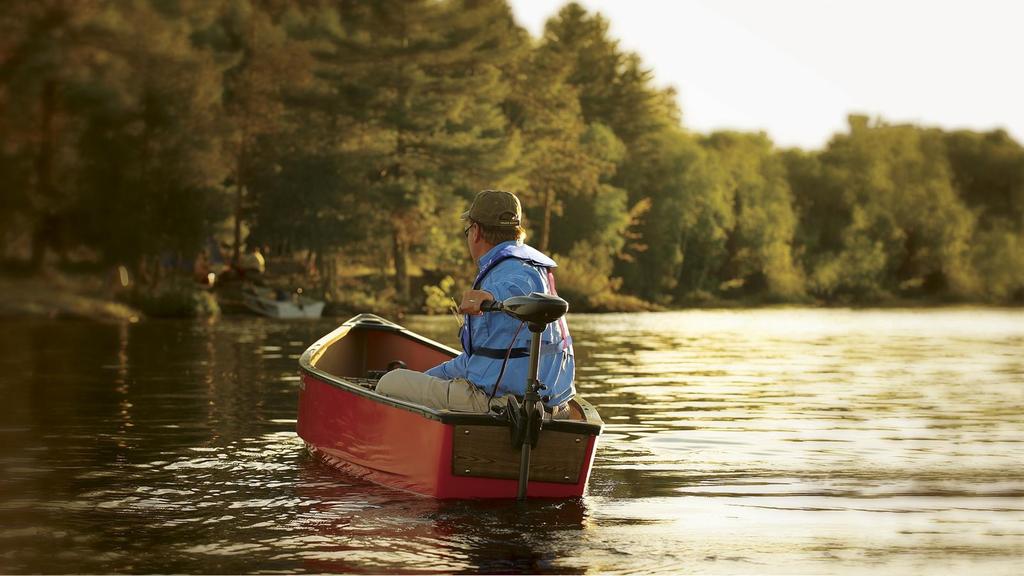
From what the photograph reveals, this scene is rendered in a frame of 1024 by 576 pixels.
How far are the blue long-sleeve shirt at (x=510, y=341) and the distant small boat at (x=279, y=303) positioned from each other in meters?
33.4

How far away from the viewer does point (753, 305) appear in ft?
213

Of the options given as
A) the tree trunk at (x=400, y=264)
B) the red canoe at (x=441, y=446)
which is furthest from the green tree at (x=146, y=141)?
the red canoe at (x=441, y=446)

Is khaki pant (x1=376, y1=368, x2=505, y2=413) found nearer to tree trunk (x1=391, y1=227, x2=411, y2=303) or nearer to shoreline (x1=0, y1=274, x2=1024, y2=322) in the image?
shoreline (x1=0, y1=274, x2=1024, y2=322)

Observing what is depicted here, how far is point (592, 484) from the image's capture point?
1030 cm

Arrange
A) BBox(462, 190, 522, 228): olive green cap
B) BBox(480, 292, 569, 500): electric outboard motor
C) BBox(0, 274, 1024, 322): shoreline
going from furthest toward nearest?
BBox(0, 274, 1024, 322): shoreline
BBox(462, 190, 522, 228): olive green cap
BBox(480, 292, 569, 500): electric outboard motor

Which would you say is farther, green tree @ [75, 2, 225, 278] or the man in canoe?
green tree @ [75, 2, 225, 278]

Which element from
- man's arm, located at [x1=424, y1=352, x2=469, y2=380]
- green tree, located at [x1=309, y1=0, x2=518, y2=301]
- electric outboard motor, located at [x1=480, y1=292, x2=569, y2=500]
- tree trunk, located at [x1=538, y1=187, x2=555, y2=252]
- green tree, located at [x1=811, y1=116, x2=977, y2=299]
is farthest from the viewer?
green tree, located at [x1=811, y1=116, x2=977, y2=299]

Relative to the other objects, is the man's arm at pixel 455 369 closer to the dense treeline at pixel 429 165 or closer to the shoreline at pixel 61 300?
the shoreline at pixel 61 300

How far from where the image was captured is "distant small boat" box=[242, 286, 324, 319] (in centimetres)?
4225

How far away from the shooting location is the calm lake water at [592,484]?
771cm

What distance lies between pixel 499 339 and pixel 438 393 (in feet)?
1.84

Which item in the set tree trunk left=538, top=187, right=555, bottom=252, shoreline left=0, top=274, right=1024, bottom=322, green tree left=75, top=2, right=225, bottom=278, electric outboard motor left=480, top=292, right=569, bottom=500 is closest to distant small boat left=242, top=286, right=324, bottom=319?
green tree left=75, top=2, right=225, bottom=278

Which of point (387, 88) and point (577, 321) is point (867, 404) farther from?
point (387, 88)

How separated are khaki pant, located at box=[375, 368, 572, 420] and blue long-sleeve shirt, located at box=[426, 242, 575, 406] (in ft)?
0.29
